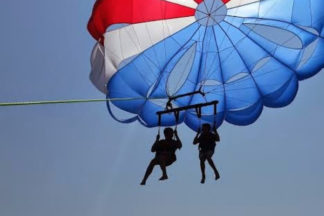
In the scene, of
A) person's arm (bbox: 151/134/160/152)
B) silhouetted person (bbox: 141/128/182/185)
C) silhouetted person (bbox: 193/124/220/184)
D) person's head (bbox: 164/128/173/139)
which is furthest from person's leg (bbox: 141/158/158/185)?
silhouetted person (bbox: 193/124/220/184)

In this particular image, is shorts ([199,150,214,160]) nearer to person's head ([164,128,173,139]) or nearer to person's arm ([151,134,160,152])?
person's head ([164,128,173,139])

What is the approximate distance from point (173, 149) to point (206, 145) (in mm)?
645

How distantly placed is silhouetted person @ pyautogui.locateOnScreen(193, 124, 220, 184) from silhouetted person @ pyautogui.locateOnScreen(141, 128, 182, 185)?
43cm

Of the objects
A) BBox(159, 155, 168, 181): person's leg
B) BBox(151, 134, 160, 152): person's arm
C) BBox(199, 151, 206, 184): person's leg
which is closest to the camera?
BBox(159, 155, 168, 181): person's leg

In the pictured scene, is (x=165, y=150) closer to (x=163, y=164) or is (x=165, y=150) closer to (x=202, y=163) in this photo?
(x=163, y=164)

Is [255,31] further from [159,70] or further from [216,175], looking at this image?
[216,175]

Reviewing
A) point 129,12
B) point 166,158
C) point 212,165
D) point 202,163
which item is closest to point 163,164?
point 166,158

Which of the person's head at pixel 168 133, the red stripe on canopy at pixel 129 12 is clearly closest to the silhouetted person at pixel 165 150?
the person's head at pixel 168 133

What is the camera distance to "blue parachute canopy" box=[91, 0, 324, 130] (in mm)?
10625

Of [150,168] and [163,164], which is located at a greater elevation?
[163,164]

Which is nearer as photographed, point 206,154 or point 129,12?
point 206,154

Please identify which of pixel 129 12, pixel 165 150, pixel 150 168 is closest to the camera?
pixel 165 150

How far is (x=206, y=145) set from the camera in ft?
33.7

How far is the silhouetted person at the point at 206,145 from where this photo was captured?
10250 millimetres
